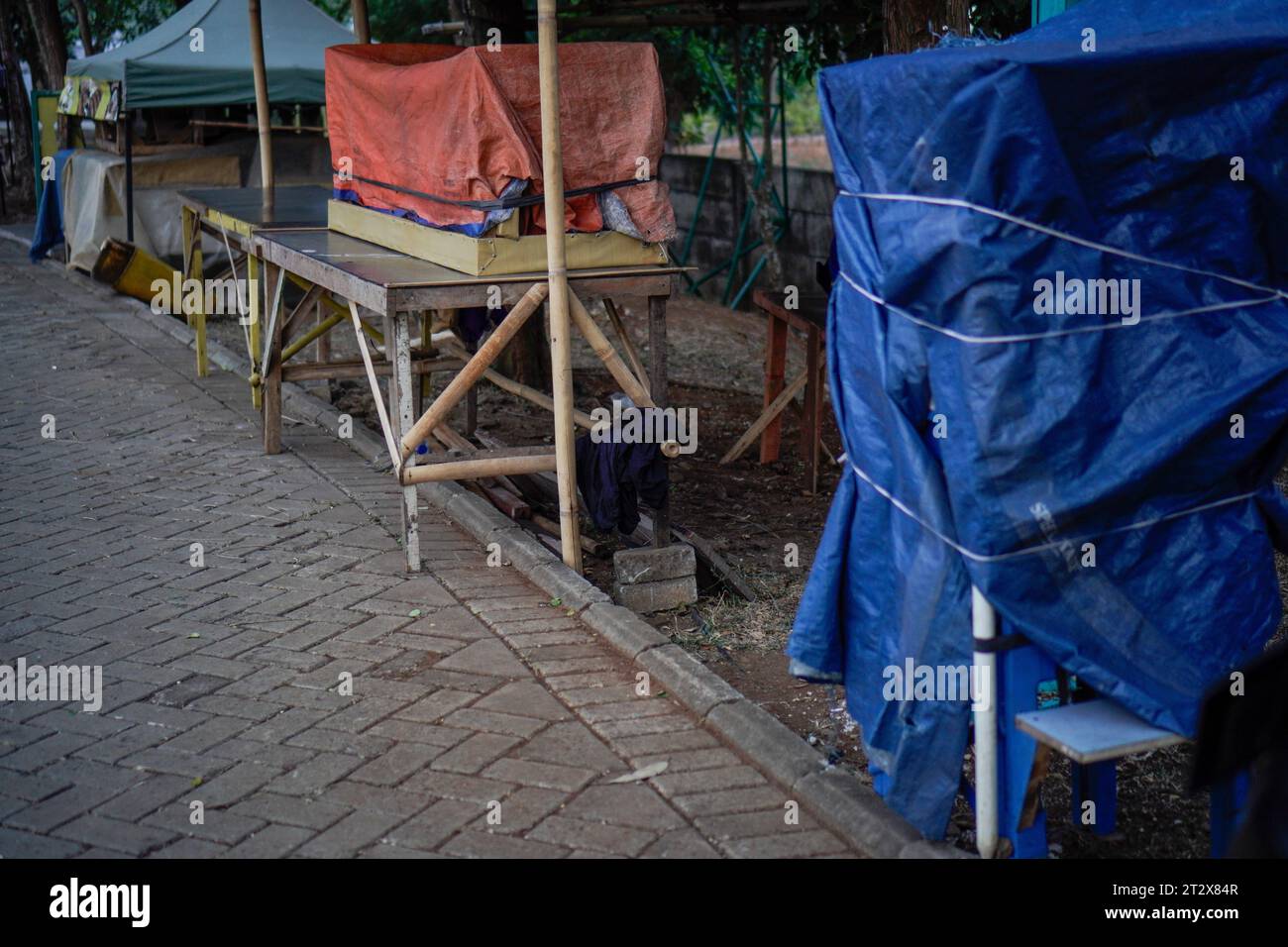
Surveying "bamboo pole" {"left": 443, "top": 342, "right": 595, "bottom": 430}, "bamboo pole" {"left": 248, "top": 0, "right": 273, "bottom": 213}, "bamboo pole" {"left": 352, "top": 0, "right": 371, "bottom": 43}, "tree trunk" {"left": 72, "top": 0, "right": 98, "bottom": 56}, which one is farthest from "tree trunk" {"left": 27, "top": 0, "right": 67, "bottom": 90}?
"bamboo pole" {"left": 443, "top": 342, "right": 595, "bottom": 430}

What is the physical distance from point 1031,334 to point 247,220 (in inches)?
228

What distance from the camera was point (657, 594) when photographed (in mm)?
5762

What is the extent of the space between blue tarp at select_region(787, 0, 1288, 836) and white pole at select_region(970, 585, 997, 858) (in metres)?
0.05

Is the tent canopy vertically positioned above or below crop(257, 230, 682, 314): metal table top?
above

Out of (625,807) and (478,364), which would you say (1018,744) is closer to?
(625,807)

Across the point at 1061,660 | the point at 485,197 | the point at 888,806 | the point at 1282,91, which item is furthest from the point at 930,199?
the point at 485,197

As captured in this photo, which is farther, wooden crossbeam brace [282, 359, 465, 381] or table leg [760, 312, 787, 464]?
table leg [760, 312, 787, 464]

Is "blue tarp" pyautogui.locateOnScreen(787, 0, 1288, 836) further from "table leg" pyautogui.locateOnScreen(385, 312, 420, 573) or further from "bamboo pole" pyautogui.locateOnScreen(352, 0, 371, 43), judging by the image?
"bamboo pole" pyautogui.locateOnScreen(352, 0, 371, 43)

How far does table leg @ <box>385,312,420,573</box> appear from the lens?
5.55 metres

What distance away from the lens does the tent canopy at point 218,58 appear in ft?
42.2

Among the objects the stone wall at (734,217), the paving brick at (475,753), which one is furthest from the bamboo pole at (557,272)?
the stone wall at (734,217)

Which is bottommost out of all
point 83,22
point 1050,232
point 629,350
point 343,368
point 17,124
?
point 343,368

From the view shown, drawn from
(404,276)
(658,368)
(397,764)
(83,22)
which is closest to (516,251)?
(404,276)
